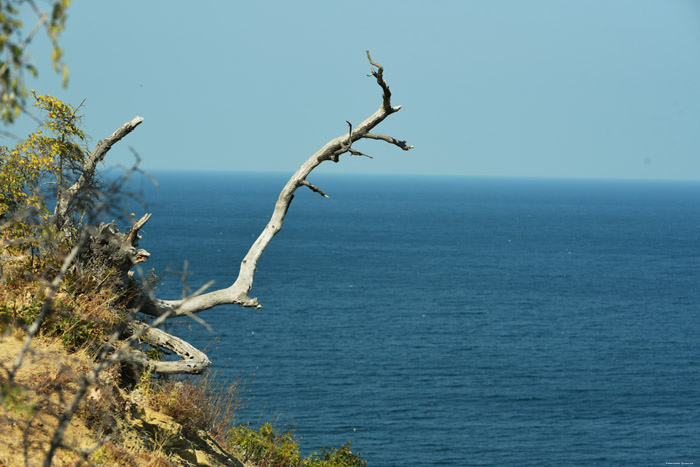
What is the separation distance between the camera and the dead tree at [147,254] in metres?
13.9

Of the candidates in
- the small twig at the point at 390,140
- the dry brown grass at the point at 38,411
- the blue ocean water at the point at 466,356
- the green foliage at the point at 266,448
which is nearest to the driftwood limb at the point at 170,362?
the dry brown grass at the point at 38,411

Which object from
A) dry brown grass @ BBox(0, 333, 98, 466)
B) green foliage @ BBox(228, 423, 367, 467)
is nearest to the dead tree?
dry brown grass @ BBox(0, 333, 98, 466)

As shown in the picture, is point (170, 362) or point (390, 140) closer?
point (170, 362)

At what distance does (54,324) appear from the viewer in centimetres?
1273

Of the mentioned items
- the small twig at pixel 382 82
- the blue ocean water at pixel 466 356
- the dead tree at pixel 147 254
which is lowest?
the blue ocean water at pixel 466 356

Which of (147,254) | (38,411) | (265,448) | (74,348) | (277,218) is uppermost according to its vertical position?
(277,218)

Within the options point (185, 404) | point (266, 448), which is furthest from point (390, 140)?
point (266, 448)

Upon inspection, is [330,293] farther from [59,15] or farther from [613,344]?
[59,15]

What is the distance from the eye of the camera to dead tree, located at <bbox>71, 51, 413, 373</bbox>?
45.6 feet

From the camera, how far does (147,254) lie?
14352 millimetres

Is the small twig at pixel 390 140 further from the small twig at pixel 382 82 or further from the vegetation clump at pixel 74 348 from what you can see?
the vegetation clump at pixel 74 348

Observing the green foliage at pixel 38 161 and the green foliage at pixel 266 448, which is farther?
the green foliage at pixel 266 448

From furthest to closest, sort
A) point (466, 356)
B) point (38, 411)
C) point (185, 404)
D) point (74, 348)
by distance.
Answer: point (466, 356)
point (185, 404)
point (74, 348)
point (38, 411)

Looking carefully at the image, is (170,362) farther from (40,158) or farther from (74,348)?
(40,158)
